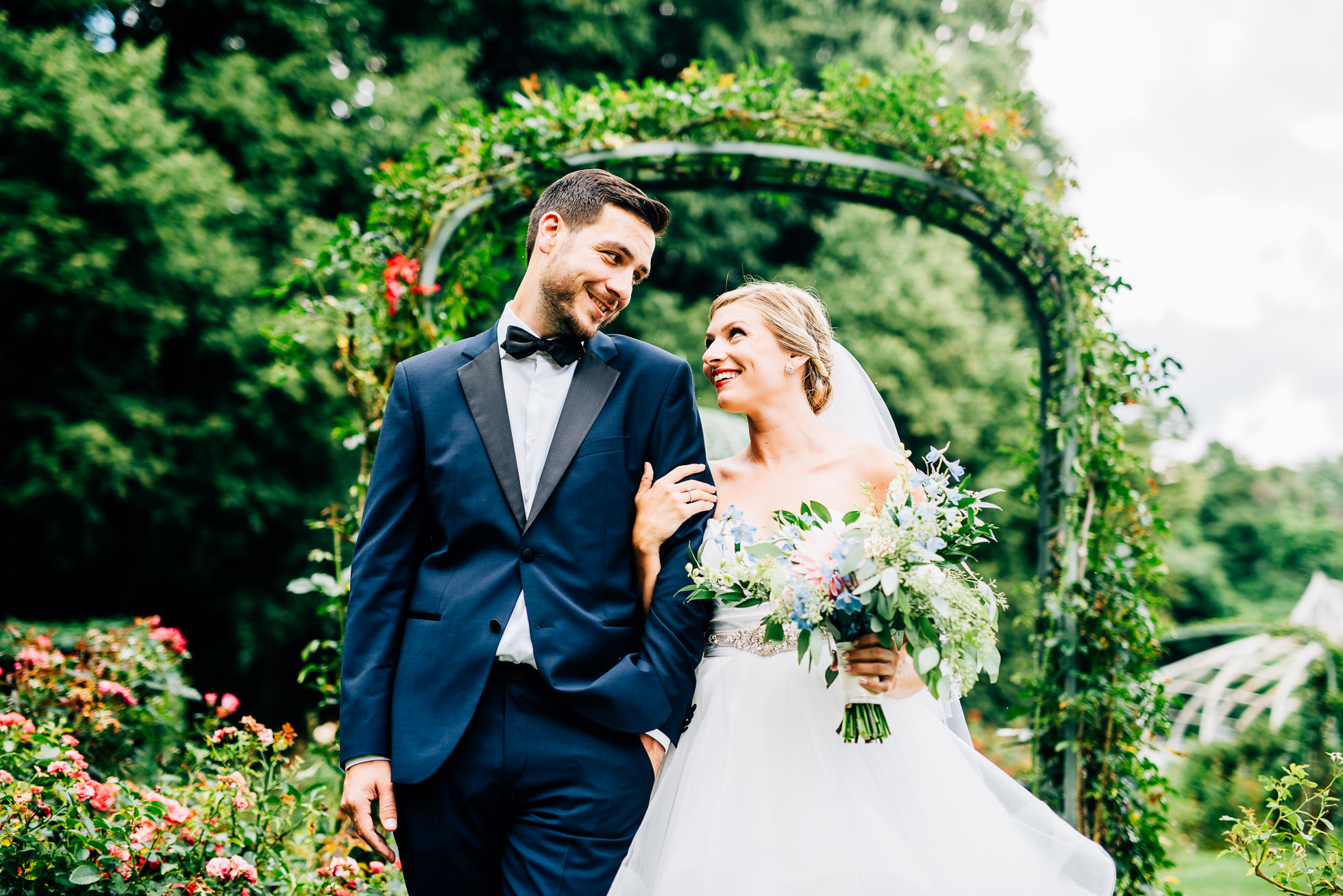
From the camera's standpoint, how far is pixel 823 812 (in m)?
2.13

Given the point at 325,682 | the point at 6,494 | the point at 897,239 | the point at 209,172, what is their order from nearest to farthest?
the point at 325,682
the point at 6,494
the point at 209,172
the point at 897,239

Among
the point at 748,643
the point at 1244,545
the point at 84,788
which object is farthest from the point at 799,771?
the point at 1244,545

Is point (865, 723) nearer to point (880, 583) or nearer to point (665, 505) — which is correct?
point (880, 583)

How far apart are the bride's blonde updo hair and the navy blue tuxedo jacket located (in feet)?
2.08

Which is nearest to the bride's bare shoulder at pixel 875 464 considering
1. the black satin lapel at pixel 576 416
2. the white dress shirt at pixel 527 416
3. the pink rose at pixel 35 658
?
the black satin lapel at pixel 576 416

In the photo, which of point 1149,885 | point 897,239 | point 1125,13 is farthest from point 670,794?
point 897,239

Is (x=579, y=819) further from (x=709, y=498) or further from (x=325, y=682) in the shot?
(x=325, y=682)

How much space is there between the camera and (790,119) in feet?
12.7

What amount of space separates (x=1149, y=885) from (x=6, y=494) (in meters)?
8.91

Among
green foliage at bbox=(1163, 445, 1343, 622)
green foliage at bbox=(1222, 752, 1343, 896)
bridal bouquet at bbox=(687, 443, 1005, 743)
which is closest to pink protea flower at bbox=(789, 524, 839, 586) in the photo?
bridal bouquet at bbox=(687, 443, 1005, 743)

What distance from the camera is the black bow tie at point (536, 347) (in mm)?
2262

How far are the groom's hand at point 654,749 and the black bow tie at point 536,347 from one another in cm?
97

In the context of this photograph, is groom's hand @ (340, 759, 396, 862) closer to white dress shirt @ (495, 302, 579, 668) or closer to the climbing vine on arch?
white dress shirt @ (495, 302, 579, 668)

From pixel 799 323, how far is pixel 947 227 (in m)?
1.70
